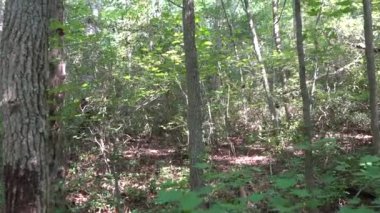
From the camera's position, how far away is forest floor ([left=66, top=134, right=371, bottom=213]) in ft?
29.9

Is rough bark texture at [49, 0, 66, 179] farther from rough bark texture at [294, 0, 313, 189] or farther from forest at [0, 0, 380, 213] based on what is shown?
rough bark texture at [294, 0, 313, 189]

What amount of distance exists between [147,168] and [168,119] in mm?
2980

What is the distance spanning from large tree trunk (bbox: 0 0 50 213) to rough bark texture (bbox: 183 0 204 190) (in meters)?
2.73

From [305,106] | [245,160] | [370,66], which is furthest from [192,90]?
[245,160]

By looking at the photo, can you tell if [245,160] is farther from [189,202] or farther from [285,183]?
[189,202]

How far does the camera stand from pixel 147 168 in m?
11.0

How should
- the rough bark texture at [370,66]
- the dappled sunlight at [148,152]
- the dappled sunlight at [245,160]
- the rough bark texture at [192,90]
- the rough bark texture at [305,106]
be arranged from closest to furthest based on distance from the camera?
the rough bark texture at [305,106] < the rough bark texture at [192,90] < the rough bark texture at [370,66] < the dappled sunlight at [245,160] < the dappled sunlight at [148,152]

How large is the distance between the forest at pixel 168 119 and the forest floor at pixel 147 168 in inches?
1.6

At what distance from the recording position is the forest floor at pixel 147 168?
29.9 ft

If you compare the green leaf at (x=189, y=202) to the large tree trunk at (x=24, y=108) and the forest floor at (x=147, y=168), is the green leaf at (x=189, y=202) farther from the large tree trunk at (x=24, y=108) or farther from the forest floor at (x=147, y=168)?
the forest floor at (x=147, y=168)

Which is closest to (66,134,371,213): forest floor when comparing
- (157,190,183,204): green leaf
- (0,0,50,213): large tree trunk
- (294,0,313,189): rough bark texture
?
(294,0,313,189): rough bark texture

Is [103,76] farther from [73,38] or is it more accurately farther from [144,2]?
[144,2]

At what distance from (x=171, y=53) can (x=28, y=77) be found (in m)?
5.20

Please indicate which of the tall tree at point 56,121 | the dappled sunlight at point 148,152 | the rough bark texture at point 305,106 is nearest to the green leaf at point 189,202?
the rough bark texture at point 305,106
